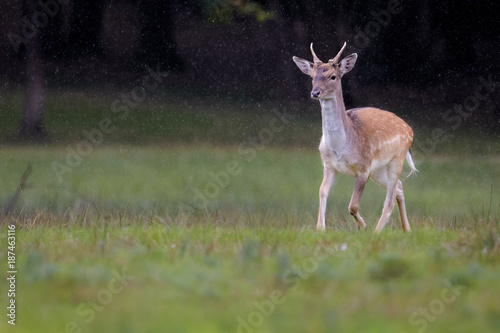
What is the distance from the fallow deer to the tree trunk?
11.8 metres

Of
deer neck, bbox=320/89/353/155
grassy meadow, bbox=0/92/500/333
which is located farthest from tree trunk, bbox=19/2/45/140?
deer neck, bbox=320/89/353/155

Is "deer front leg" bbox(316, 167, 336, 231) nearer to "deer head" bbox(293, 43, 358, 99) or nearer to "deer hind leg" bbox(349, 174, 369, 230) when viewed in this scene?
"deer hind leg" bbox(349, 174, 369, 230)

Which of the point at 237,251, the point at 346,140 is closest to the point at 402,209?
the point at 346,140

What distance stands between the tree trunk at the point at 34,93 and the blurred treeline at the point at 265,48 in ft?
0.08

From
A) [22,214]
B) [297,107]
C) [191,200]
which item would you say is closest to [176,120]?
[297,107]

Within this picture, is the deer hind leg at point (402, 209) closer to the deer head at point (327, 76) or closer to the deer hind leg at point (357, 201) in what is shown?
the deer hind leg at point (357, 201)

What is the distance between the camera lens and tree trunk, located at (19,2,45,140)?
67.3 feet

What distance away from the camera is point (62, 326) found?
4844mm

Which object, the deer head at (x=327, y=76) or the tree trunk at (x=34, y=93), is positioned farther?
the tree trunk at (x=34, y=93)

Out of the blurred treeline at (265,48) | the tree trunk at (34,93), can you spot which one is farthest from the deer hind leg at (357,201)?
the tree trunk at (34,93)

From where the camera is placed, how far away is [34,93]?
20.7 meters

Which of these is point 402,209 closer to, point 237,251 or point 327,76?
point 327,76

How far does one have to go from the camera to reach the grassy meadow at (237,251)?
5.05m

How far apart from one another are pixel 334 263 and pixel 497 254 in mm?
1315
